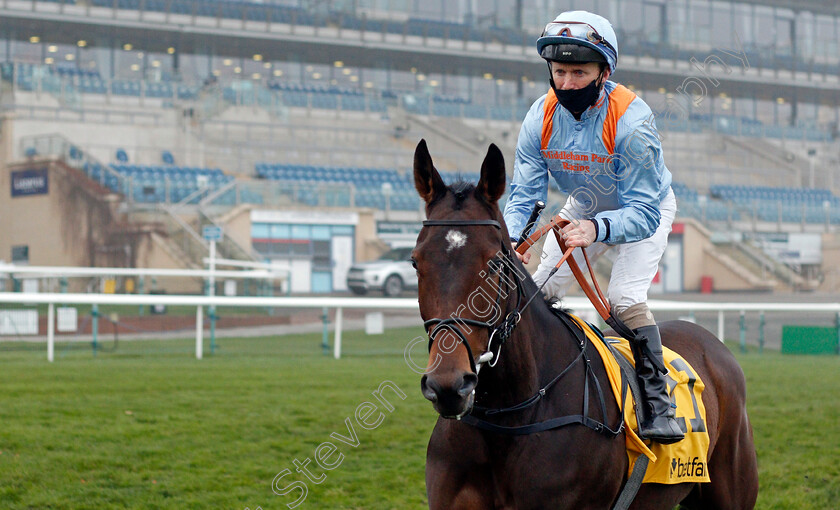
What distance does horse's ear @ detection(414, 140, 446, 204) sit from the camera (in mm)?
2611

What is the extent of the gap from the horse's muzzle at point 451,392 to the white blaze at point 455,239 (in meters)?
0.37

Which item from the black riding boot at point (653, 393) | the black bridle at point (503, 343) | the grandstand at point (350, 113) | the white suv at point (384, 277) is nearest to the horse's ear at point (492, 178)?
the black bridle at point (503, 343)

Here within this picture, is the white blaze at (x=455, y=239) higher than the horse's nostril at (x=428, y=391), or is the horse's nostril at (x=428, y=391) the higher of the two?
the white blaze at (x=455, y=239)

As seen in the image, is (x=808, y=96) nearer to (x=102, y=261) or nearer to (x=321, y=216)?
(x=321, y=216)

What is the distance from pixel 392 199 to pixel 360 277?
12.7 ft

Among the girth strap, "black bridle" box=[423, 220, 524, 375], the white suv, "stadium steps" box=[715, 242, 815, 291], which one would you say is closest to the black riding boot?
the girth strap

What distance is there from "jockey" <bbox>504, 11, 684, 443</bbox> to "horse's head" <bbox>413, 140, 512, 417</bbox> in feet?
1.37

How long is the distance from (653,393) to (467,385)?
3.76ft

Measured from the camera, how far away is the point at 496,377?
2742mm

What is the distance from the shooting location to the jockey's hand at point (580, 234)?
2885 mm

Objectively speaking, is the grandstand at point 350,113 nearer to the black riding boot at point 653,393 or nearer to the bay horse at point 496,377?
the black riding boot at point 653,393

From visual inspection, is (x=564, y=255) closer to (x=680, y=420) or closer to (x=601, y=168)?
(x=601, y=168)

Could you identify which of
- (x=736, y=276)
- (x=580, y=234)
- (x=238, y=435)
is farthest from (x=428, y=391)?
(x=736, y=276)

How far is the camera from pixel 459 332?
235 cm
